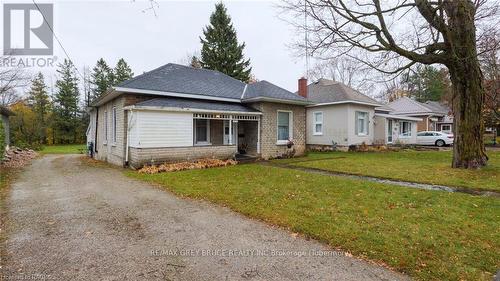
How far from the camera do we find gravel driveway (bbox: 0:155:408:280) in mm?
2938

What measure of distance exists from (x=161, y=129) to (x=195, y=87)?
3.61 m

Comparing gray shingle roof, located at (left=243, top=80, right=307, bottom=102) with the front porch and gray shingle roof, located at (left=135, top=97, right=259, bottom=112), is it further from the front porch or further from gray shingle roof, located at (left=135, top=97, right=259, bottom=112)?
the front porch

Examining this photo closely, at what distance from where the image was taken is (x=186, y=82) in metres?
13.8

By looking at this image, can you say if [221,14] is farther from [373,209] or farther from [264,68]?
[373,209]

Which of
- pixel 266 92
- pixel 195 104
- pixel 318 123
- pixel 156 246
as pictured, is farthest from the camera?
pixel 318 123

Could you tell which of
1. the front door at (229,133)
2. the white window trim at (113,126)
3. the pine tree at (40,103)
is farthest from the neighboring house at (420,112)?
the pine tree at (40,103)

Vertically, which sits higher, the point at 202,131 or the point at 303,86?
the point at 303,86

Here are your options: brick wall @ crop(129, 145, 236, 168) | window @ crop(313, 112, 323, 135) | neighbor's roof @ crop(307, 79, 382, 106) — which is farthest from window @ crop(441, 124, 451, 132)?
brick wall @ crop(129, 145, 236, 168)

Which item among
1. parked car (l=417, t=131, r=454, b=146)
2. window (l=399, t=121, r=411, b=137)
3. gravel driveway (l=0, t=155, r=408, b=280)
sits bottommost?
gravel driveway (l=0, t=155, r=408, b=280)

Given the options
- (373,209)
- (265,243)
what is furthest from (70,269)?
(373,209)

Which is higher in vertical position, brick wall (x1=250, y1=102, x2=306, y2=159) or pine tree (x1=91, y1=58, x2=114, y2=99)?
pine tree (x1=91, y1=58, x2=114, y2=99)

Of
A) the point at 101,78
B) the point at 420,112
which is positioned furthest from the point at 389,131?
the point at 101,78

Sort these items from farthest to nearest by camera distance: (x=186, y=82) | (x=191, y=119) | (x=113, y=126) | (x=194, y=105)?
(x=186, y=82) → (x=113, y=126) → (x=194, y=105) → (x=191, y=119)

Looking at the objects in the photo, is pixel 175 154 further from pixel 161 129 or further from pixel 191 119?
pixel 191 119
